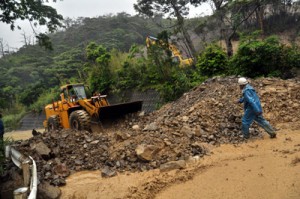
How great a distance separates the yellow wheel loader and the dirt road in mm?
4542

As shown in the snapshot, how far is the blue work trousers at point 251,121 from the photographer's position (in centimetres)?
751

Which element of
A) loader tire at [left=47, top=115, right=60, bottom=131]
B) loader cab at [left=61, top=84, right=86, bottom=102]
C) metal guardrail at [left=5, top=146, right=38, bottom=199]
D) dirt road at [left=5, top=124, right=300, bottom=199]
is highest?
loader cab at [left=61, top=84, right=86, bottom=102]

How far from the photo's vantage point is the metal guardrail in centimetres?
359

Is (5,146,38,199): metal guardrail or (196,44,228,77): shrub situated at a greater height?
(196,44,228,77): shrub

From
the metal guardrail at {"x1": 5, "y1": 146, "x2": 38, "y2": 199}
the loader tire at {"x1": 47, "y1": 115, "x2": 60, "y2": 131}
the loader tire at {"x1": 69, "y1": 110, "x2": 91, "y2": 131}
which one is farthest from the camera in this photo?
the loader tire at {"x1": 47, "y1": 115, "x2": 60, "y2": 131}

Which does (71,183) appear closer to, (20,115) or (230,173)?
(230,173)

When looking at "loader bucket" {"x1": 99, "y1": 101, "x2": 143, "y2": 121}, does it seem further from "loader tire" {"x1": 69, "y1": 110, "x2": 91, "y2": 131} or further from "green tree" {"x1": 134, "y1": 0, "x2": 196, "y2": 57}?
"green tree" {"x1": 134, "y1": 0, "x2": 196, "y2": 57}

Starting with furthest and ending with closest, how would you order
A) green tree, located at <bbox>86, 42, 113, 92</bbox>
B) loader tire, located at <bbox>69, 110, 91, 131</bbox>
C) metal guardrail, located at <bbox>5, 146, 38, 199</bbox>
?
green tree, located at <bbox>86, 42, 113, 92</bbox> → loader tire, located at <bbox>69, 110, 91, 131</bbox> → metal guardrail, located at <bbox>5, 146, 38, 199</bbox>

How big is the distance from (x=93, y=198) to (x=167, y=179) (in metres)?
→ 1.41

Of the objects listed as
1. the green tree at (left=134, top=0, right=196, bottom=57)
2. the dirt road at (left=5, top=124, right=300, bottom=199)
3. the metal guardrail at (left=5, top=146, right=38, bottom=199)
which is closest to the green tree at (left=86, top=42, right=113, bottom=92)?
the green tree at (left=134, top=0, right=196, bottom=57)

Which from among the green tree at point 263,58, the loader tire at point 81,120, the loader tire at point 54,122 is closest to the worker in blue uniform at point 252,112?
the loader tire at point 81,120

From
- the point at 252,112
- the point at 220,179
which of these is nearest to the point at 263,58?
the point at 252,112

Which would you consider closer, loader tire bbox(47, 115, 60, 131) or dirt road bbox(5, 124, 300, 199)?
dirt road bbox(5, 124, 300, 199)

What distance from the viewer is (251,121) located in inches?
301
